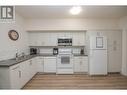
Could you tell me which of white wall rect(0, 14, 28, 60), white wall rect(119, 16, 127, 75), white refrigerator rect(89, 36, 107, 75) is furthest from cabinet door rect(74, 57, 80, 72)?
white wall rect(0, 14, 28, 60)

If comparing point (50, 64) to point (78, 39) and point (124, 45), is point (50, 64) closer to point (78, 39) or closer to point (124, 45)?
point (78, 39)

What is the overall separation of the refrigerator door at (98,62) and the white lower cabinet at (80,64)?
0.32m

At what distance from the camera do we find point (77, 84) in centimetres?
452

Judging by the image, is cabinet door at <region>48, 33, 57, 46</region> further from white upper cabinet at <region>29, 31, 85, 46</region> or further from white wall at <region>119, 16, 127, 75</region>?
white wall at <region>119, 16, 127, 75</region>

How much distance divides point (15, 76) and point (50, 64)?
2641 millimetres

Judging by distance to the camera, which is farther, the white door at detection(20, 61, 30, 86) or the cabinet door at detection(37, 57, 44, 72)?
the cabinet door at detection(37, 57, 44, 72)

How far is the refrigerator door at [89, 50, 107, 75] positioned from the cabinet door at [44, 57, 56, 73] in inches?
60.5

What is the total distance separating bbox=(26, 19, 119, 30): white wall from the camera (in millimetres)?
6004

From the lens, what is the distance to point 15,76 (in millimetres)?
3424

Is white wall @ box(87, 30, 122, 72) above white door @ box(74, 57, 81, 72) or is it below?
above

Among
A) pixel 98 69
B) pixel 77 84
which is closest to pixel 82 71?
pixel 98 69

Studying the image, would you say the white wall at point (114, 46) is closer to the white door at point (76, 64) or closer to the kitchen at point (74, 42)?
the kitchen at point (74, 42)

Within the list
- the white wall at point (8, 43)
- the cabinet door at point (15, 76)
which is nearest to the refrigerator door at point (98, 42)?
the white wall at point (8, 43)
